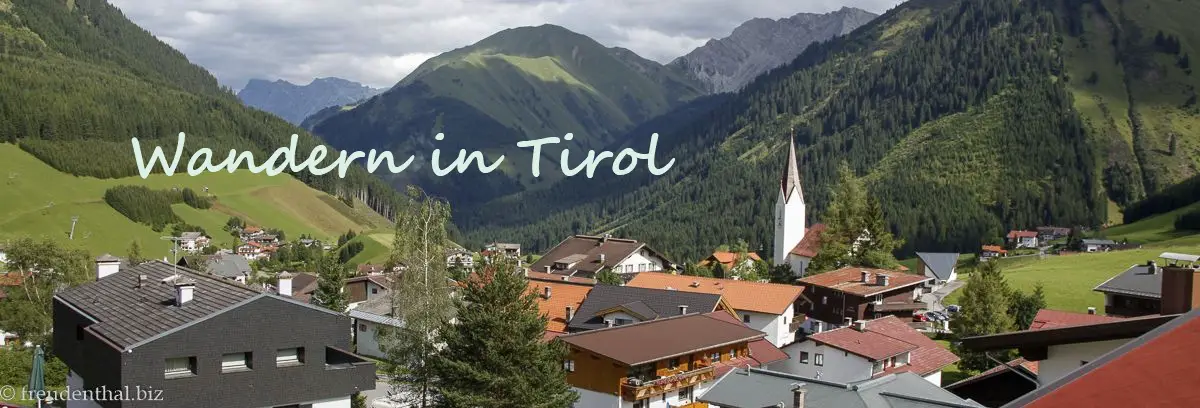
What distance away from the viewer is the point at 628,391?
43.1 meters

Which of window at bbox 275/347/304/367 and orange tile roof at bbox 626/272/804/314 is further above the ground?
window at bbox 275/347/304/367

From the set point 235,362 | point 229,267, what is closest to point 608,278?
point 235,362

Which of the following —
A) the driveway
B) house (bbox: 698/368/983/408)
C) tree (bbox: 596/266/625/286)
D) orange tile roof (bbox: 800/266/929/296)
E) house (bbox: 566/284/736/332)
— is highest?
house (bbox: 698/368/983/408)

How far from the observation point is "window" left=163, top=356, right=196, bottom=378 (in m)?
29.0

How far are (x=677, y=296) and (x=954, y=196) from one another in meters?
157

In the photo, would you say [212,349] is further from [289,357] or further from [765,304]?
[765,304]

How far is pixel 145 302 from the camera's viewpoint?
32.4m

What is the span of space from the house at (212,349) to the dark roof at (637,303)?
25514 millimetres

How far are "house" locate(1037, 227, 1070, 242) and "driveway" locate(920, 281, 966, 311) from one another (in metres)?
74.9

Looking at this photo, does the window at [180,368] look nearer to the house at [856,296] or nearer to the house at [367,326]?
the house at [367,326]

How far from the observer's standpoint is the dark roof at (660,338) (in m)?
44.0

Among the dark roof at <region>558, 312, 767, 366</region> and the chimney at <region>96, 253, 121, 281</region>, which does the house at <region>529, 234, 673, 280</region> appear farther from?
the chimney at <region>96, 253, 121, 281</region>

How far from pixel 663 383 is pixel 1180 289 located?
28.6 meters

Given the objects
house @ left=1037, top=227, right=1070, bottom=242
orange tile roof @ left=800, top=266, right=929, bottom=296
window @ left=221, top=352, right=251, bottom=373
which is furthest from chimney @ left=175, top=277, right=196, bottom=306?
house @ left=1037, top=227, right=1070, bottom=242
